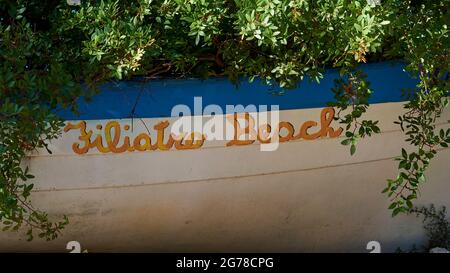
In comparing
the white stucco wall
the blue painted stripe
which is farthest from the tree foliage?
the white stucco wall

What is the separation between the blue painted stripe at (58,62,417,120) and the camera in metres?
3.43

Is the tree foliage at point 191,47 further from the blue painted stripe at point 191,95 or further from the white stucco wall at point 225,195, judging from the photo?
the white stucco wall at point 225,195

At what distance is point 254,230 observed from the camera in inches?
152

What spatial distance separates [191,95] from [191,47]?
27 cm

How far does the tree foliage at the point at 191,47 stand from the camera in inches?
114

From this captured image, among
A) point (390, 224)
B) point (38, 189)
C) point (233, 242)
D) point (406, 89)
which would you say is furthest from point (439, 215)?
point (38, 189)

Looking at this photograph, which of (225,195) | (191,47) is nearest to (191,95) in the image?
(191,47)

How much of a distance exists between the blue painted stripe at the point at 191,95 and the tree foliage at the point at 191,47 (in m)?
0.14

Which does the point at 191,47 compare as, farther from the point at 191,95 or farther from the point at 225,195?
the point at 225,195

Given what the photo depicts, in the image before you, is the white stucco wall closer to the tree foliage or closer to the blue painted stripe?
the blue painted stripe

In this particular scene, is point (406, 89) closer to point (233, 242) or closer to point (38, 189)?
point (233, 242)

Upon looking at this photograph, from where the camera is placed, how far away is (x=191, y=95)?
349 centimetres

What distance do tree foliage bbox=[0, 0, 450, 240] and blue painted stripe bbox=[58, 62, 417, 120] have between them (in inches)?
5.5

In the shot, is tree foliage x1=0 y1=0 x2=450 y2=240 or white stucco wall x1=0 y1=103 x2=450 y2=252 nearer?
tree foliage x1=0 y1=0 x2=450 y2=240
